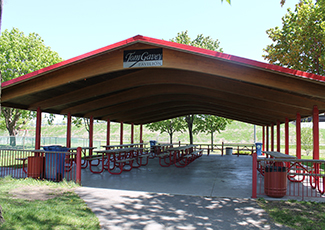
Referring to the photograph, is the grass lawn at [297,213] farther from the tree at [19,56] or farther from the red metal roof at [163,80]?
the tree at [19,56]

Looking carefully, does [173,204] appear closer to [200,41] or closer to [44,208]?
[44,208]

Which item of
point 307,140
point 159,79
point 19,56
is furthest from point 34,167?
point 307,140

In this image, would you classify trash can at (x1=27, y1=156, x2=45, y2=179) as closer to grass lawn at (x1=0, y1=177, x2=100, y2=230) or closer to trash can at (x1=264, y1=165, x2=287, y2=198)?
grass lawn at (x1=0, y1=177, x2=100, y2=230)

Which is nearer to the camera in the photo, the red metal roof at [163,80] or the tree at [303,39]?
the red metal roof at [163,80]

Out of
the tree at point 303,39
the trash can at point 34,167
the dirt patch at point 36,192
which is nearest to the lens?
the dirt patch at point 36,192

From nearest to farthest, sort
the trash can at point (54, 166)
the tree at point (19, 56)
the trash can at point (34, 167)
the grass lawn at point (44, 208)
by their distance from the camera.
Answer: the grass lawn at point (44, 208)
the trash can at point (54, 166)
the trash can at point (34, 167)
the tree at point (19, 56)

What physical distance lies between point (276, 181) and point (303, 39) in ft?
39.4

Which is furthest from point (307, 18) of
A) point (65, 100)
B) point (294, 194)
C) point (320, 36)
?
point (65, 100)

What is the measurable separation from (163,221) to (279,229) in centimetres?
196

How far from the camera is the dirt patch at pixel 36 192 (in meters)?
6.25

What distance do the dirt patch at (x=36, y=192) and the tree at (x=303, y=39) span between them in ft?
46.6

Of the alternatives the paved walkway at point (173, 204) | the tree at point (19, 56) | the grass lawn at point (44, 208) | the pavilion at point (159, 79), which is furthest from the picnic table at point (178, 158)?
the tree at point (19, 56)

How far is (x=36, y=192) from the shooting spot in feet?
22.4

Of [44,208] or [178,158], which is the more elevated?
[44,208]
